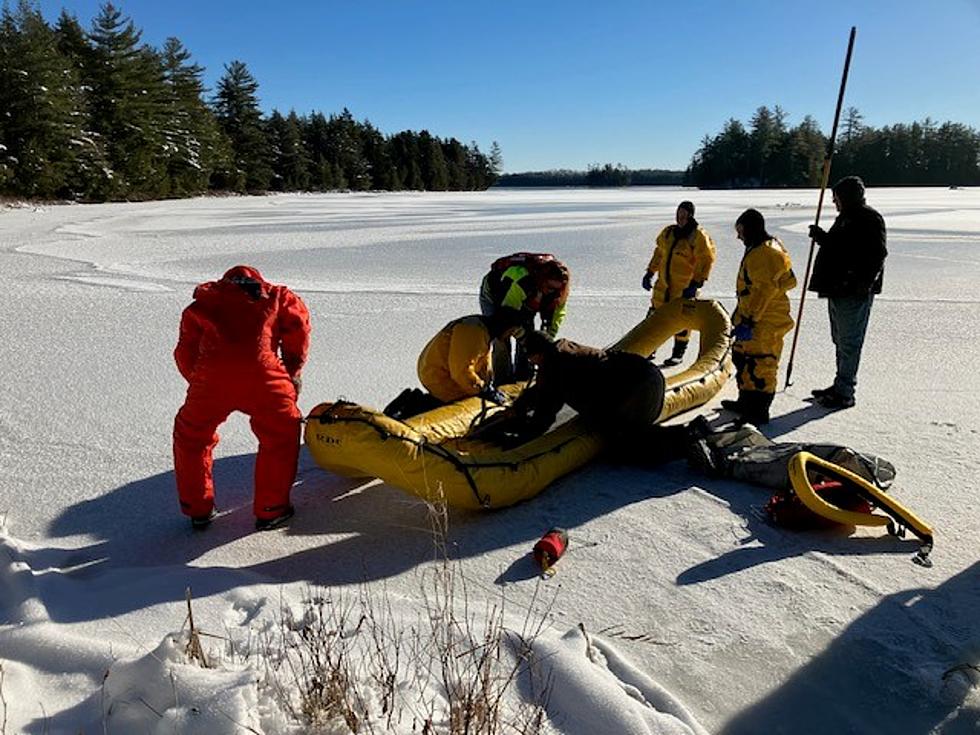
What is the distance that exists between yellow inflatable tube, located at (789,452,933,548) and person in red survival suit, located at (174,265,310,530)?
6.82ft

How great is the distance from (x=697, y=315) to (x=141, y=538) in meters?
3.68

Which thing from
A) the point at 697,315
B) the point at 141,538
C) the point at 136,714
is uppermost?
the point at 697,315

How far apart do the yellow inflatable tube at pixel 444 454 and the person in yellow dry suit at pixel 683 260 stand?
2.67 meters

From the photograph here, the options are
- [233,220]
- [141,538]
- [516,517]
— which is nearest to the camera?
[141,538]

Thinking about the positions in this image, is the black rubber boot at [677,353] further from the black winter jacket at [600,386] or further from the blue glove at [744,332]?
the black winter jacket at [600,386]

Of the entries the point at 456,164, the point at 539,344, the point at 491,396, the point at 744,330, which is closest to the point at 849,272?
the point at 744,330

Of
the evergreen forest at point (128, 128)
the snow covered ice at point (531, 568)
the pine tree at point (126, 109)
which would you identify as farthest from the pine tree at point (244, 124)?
the snow covered ice at point (531, 568)

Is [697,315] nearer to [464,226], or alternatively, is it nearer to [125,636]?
[125,636]

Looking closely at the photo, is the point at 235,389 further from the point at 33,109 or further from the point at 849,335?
the point at 33,109

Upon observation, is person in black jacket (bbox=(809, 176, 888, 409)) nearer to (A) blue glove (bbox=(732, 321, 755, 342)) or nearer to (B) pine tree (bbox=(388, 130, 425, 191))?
(A) blue glove (bbox=(732, 321, 755, 342))

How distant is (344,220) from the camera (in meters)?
18.6

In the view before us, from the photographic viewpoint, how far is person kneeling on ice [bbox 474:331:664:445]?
3.41 m

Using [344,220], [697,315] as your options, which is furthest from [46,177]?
[697,315]

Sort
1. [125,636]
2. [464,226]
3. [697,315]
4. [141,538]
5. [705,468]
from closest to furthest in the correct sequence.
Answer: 1. [125,636]
2. [141,538]
3. [705,468]
4. [697,315]
5. [464,226]
